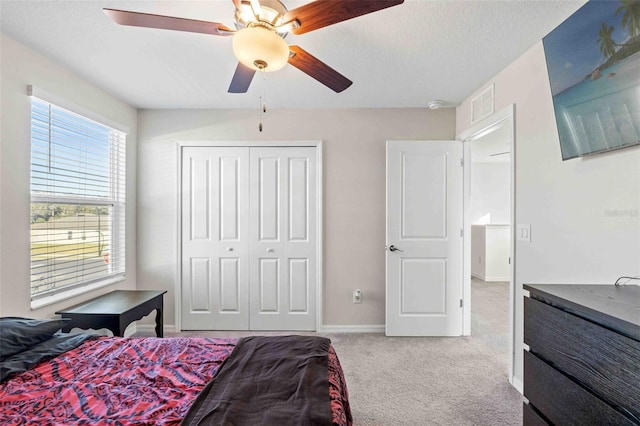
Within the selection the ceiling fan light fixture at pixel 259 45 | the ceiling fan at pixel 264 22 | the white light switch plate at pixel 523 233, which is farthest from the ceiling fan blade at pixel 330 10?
the white light switch plate at pixel 523 233

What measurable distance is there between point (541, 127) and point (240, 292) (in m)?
3.09

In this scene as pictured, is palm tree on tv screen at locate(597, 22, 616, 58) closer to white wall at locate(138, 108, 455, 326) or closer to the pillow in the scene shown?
white wall at locate(138, 108, 455, 326)

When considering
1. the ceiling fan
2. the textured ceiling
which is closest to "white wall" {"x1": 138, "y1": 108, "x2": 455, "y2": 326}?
the textured ceiling

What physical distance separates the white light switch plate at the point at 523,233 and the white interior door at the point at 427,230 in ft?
3.00

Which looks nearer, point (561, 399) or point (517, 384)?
point (561, 399)

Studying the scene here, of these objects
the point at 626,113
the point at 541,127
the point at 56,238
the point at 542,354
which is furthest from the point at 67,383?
the point at 541,127

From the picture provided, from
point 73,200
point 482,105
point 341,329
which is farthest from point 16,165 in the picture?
point 482,105

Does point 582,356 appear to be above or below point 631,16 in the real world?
below

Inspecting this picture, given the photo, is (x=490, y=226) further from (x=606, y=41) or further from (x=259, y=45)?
(x=259, y=45)

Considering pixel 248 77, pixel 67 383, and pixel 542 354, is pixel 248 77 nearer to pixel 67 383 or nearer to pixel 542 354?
pixel 67 383

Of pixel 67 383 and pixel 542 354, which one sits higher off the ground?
pixel 542 354

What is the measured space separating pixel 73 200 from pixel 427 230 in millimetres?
3335

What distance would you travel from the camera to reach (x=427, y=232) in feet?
10.0

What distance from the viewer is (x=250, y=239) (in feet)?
10.4
